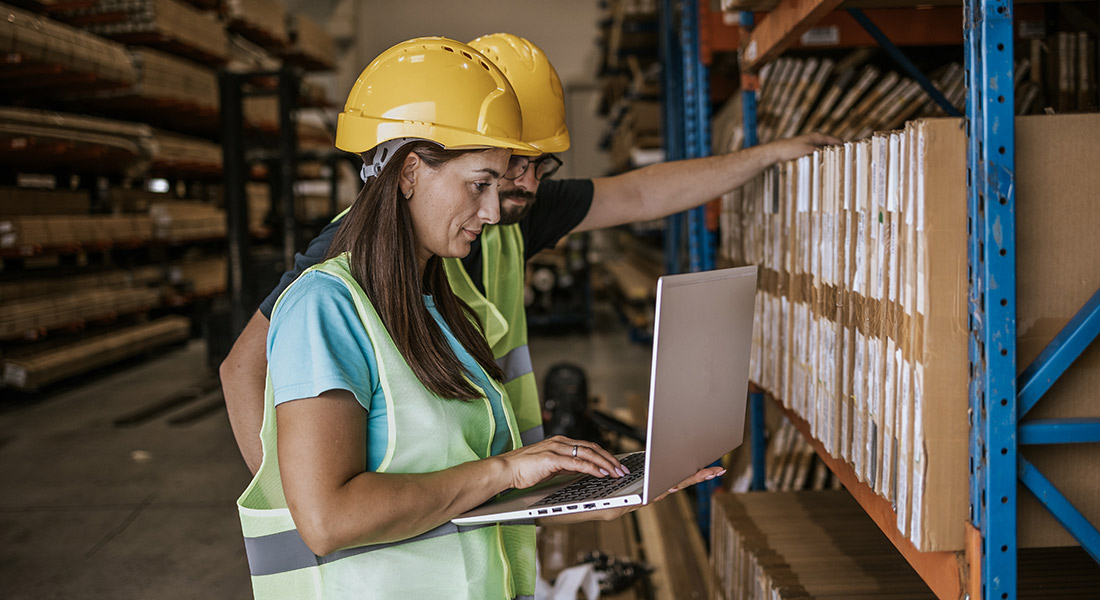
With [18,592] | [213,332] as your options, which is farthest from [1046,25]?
[213,332]

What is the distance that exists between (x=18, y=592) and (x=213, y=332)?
4.58 metres

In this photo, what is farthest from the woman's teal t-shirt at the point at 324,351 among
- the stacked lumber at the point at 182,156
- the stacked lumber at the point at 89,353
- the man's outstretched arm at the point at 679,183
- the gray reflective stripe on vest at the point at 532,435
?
the stacked lumber at the point at 182,156

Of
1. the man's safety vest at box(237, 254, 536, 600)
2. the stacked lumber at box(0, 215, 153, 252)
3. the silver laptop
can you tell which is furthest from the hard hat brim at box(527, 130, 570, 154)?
the stacked lumber at box(0, 215, 153, 252)

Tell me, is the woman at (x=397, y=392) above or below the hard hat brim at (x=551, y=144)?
below

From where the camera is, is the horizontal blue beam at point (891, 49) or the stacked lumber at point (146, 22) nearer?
the horizontal blue beam at point (891, 49)

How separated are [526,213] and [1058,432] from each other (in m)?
1.47

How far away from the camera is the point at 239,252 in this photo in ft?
24.2

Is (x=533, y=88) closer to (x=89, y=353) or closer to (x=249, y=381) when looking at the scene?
(x=249, y=381)

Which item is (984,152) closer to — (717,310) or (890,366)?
(890,366)

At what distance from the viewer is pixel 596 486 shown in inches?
63.0

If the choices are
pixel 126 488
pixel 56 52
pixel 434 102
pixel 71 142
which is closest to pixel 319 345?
pixel 434 102

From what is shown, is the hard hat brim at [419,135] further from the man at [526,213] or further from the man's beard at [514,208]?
the man's beard at [514,208]

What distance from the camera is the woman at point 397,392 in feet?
4.26

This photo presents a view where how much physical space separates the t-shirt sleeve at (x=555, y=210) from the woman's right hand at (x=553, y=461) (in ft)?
3.66
